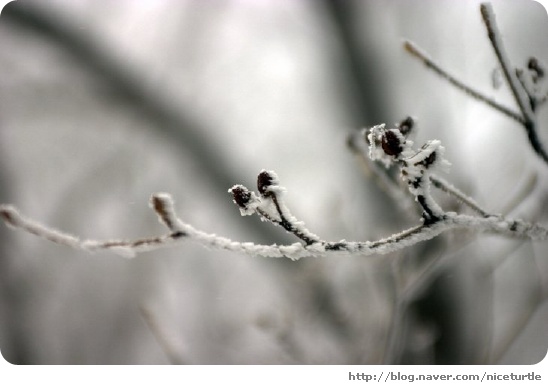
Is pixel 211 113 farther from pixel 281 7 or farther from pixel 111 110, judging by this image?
pixel 281 7

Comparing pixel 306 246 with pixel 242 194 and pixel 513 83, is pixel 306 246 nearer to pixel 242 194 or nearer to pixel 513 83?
pixel 242 194

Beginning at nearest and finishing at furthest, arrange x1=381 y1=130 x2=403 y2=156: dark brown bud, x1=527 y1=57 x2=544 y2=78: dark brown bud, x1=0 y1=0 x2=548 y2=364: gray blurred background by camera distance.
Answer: x1=381 y1=130 x2=403 y2=156: dark brown bud
x1=527 y1=57 x2=544 y2=78: dark brown bud
x1=0 y1=0 x2=548 y2=364: gray blurred background

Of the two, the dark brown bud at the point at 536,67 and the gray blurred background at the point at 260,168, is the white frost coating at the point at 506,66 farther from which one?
the gray blurred background at the point at 260,168

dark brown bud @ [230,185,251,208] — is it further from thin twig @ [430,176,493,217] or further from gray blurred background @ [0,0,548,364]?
gray blurred background @ [0,0,548,364]

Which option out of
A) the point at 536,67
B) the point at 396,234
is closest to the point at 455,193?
the point at 396,234

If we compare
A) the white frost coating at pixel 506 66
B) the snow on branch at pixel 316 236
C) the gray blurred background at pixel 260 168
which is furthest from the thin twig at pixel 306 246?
the gray blurred background at pixel 260 168

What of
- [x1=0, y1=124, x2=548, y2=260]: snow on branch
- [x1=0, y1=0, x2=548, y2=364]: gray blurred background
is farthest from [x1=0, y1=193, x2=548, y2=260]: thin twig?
[x1=0, y1=0, x2=548, y2=364]: gray blurred background
